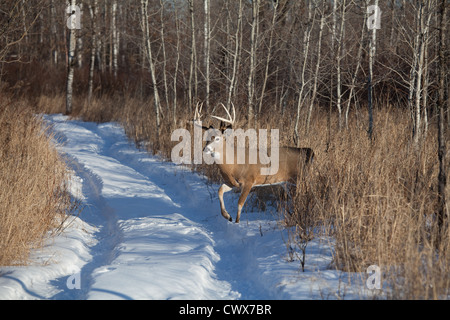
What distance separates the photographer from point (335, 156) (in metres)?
5.81

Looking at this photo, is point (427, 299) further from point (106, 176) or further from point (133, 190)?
point (106, 176)

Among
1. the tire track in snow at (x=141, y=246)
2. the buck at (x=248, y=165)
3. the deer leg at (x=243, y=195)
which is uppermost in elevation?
the buck at (x=248, y=165)

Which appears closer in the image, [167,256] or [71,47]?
[167,256]

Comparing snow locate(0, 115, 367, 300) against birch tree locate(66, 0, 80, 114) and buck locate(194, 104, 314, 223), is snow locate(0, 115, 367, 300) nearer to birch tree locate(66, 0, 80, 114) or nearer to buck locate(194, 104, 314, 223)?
buck locate(194, 104, 314, 223)

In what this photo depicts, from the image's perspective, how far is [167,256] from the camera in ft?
15.5

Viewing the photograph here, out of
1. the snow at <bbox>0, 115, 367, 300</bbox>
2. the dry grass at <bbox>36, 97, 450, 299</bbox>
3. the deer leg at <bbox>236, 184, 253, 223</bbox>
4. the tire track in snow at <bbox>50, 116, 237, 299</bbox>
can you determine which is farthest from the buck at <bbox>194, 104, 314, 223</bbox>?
the tire track in snow at <bbox>50, 116, 237, 299</bbox>

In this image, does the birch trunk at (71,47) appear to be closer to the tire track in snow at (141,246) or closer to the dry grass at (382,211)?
the tire track in snow at (141,246)

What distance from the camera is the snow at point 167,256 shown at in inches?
149

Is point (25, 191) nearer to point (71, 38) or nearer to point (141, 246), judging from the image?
point (141, 246)

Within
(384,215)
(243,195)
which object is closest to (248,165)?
(243,195)

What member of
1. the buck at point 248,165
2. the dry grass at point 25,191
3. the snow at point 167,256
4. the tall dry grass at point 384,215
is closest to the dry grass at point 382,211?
the tall dry grass at point 384,215

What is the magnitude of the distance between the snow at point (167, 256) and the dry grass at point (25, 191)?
207 millimetres

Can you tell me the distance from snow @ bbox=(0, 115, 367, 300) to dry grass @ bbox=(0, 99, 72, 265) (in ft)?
0.68

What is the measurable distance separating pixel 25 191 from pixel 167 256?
1854mm
